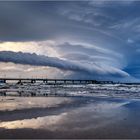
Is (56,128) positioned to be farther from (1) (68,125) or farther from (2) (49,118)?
(2) (49,118)

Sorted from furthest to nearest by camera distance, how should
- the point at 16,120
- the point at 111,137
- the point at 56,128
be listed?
the point at 16,120
the point at 56,128
the point at 111,137

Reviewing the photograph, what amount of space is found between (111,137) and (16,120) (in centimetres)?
482

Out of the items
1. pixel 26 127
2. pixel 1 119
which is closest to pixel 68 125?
pixel 26 127

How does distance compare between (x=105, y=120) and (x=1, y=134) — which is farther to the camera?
(x=105, y=120)

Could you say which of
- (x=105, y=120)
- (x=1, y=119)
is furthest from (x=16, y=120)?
(x=105, y=120)

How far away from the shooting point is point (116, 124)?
468 inches

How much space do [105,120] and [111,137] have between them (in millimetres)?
3595

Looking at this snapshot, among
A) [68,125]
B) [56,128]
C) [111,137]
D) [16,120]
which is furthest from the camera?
[16,120]

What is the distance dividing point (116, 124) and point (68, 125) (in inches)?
77.8

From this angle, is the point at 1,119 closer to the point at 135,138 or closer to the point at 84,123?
the point at 84,123

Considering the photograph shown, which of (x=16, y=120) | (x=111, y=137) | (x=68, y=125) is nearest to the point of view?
(x=111, y=137)

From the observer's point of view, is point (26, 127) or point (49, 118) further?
point (49, 118)

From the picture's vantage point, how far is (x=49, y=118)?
1337 centimetres

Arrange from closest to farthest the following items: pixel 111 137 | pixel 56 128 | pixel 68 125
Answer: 1. pixel 111 137
2. pixel 56 128
3. pixel 68 125
